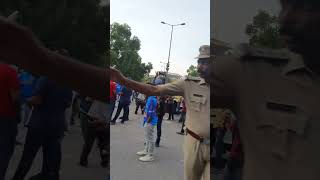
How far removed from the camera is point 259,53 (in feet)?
3.59

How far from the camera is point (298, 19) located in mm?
1045

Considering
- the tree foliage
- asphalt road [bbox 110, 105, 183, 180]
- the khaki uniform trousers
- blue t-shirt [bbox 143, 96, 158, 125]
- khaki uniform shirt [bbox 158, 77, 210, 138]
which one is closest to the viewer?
the tree foliage

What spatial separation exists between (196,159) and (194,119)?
0.18 metres

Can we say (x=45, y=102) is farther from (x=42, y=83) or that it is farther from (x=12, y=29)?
(x=12, y=29)

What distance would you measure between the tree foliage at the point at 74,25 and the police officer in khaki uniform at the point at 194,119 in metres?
0.70

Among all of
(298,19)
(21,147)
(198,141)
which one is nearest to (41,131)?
(21,147)

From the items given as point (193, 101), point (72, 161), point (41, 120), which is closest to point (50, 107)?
point (41, 120)

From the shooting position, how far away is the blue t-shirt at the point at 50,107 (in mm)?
1062

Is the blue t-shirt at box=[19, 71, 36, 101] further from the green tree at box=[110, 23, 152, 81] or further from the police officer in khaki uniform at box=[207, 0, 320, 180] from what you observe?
the green tree at box=[110, 23, 152, 81]

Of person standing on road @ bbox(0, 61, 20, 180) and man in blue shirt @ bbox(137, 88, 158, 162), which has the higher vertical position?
person standing on road @ bbox(0, 61, 20, 180)

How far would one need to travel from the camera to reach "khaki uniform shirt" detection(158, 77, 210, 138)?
1.92m

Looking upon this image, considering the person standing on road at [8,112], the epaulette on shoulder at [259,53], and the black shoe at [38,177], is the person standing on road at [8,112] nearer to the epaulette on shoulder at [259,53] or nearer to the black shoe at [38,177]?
the black shoe at [38,177]

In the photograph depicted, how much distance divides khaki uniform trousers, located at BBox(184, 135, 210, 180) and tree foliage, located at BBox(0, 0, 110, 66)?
0.86m

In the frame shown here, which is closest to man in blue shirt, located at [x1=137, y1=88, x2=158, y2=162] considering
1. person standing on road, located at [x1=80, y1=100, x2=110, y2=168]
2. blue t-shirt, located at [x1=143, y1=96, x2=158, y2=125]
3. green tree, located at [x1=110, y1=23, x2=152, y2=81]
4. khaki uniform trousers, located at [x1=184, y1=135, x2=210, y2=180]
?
blue t-shirt, located at [x1=143, y1=96, x2=158, y2=125]
